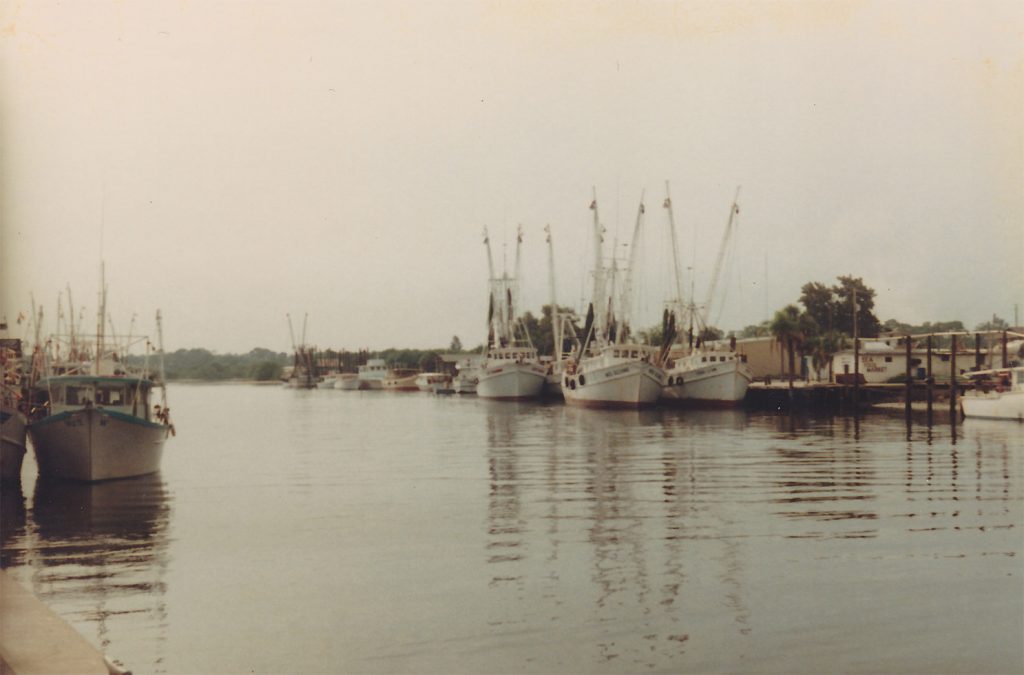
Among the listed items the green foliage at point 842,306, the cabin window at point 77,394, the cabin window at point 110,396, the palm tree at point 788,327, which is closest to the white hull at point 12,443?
the cabin window at point 77,394

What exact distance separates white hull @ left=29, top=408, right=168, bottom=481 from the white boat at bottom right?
4790cm

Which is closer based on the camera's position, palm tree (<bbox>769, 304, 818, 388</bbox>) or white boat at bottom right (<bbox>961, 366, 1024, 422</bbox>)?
white boat at bottom right (<bbox>961, 366, 1024, 422</bbox>)

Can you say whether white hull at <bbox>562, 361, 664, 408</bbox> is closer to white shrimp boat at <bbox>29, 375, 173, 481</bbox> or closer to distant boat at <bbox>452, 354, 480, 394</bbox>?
white shrimp boat at <bbox>29, 375, 173, 481</bbox>

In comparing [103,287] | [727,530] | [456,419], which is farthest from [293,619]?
[456,419]

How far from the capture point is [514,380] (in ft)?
373

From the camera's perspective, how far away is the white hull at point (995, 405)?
59.8 metres

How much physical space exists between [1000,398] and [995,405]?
585mm

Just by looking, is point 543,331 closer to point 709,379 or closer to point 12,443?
point 709,379

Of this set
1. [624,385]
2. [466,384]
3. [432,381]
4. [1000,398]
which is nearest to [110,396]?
[1000,398]

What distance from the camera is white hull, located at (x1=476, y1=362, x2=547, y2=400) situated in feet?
372

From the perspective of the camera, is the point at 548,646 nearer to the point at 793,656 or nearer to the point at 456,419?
the point at 793,656

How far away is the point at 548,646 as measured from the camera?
46.7 feet

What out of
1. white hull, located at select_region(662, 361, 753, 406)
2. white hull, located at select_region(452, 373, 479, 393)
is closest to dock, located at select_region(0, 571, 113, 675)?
white hull, located at select_region(662, 361, 753, 406)

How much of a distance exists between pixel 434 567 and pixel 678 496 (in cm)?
1127
